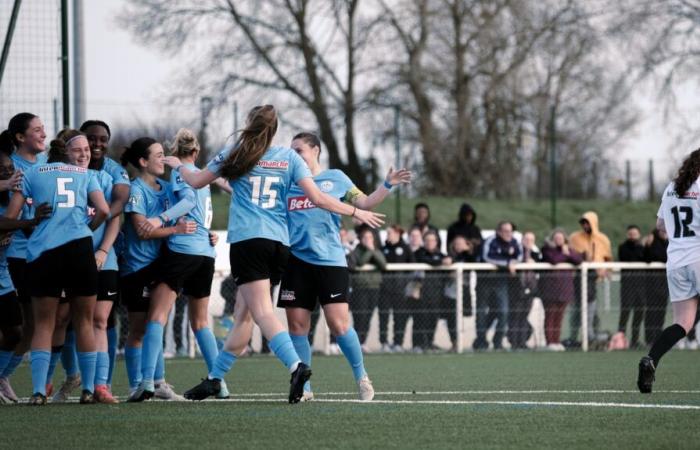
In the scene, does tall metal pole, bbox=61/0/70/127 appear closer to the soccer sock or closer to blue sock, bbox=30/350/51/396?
blue sock, bbox=30/350/51/396

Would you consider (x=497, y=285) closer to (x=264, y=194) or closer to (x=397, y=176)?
(x=397, y=176)

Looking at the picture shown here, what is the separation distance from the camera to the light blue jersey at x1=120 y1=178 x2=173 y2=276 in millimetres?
9508

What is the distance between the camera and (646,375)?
9.48 meters

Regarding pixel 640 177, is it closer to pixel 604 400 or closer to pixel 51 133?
pixel 51 133

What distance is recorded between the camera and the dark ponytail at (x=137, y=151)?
31.4 feet

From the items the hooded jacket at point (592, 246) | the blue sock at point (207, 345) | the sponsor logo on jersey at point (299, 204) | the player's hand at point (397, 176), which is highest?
the player's hand at point (397, 176)

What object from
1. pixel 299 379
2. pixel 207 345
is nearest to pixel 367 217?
pixel 299 379

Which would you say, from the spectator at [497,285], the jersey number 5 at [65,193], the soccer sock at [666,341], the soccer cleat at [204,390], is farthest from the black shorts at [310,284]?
the spectator at [497,285]

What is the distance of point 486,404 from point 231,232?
2.06 meters

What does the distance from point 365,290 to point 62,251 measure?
10.1 metres

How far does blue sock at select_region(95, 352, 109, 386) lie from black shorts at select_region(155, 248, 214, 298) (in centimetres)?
71

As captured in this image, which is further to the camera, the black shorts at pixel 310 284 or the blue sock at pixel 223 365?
the black shorts at pixel 310 284

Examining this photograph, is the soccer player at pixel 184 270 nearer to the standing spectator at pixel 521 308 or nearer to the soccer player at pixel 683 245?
the soccer player at pixel 683 245

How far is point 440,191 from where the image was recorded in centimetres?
3256
